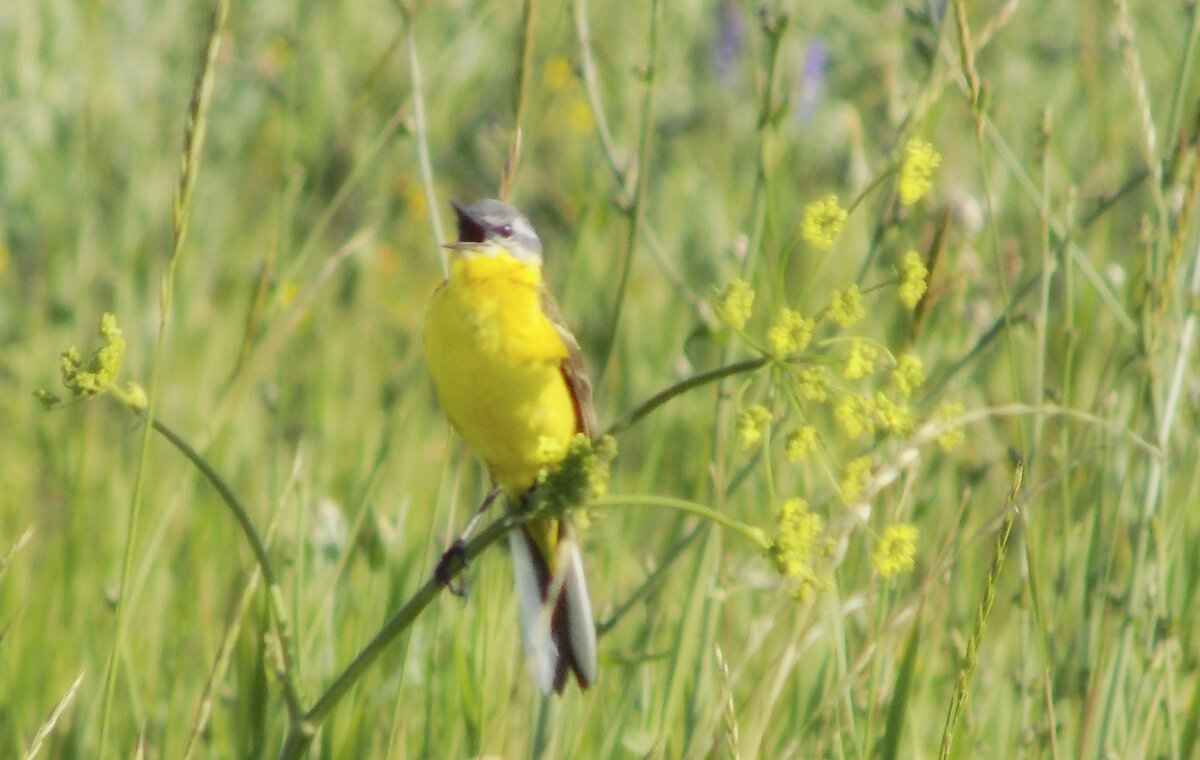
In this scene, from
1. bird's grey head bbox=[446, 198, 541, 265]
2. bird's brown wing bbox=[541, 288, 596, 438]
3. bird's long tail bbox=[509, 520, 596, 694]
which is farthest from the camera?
bird's grey head bbox=[446, 198, 541, 265]

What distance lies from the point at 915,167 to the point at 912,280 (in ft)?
0.41

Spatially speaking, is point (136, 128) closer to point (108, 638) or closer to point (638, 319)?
point (638, 319)

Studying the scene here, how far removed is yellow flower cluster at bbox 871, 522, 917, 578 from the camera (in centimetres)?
143

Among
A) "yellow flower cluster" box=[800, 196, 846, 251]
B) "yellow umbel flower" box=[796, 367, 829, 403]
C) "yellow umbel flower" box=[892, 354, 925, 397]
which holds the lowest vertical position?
"yellow umbel flower" box=[796, 367, 829, 403]

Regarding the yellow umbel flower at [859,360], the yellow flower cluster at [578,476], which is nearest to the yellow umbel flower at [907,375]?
the yellow umbel flower at [859,360]

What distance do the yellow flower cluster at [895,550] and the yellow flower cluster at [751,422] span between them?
162mm

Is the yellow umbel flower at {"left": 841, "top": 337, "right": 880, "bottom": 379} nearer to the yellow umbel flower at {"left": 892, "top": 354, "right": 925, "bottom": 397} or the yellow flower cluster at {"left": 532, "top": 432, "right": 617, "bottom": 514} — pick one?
the yellow umbel flower at {"left": 892, "top": 354, "right": 925, "bottom": 397}

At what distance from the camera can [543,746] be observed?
2.09 metres

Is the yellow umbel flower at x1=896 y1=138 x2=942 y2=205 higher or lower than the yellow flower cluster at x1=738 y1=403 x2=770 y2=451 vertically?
higher

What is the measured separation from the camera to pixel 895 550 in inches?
57.9

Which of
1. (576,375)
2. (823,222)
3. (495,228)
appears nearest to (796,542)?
(823,222)

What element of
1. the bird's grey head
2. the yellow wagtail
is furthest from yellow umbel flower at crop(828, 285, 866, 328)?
the bird's grey head

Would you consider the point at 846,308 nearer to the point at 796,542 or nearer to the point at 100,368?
the point at 796,542

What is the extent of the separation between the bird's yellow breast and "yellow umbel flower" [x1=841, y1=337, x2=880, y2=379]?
1114 millimetres
